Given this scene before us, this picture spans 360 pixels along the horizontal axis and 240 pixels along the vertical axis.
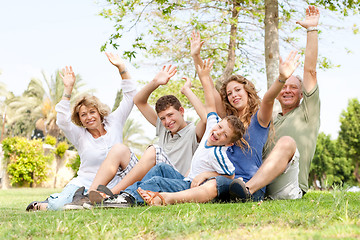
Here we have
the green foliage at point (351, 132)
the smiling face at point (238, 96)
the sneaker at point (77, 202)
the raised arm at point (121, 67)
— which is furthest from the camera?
the green foliage at point (351, 132)

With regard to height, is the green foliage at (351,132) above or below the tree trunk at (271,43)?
below

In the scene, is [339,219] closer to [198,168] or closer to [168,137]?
[198,168]

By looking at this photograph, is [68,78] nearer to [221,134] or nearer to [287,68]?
[221,134]

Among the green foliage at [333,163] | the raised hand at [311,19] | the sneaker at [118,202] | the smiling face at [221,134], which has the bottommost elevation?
the green foliage at [333,163]

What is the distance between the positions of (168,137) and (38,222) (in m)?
2.41

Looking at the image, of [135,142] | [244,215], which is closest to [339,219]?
[244,215]

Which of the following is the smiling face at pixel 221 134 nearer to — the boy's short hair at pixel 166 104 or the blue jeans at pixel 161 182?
the blue jeans at pixel 161 182

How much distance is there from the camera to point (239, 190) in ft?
13.1

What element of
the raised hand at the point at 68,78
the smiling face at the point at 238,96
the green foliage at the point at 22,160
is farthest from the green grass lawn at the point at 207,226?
the green foliage at the point at 22,160

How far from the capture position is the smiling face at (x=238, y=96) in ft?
15.2

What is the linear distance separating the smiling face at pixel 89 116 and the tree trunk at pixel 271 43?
5.86 meters

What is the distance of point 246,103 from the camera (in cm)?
462

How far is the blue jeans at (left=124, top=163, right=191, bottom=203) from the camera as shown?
4059mm

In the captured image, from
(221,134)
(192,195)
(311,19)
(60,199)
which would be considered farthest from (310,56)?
(60,199)
